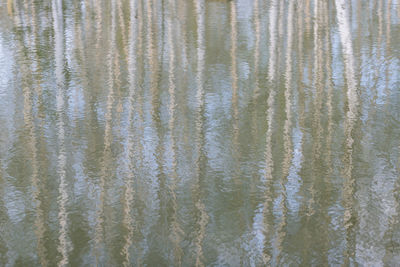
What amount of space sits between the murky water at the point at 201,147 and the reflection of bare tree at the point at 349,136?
2 cm

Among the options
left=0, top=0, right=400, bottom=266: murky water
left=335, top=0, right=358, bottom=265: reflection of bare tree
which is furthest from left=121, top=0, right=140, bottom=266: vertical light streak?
left=335, top=0, right=358, bottom=265: reflection of bare tree

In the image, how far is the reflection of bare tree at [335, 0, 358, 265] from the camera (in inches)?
170

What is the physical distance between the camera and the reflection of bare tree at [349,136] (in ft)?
14.1

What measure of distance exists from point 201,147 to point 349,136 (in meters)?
1.43

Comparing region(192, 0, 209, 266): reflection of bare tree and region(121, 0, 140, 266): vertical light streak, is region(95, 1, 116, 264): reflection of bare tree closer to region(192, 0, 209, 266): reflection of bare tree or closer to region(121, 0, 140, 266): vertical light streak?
region(121, 0, 140, 266): vertical light streak

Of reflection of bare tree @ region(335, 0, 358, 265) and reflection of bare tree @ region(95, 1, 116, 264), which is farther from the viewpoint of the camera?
reflection of bare tree @ region(335, 0, 358, 265)

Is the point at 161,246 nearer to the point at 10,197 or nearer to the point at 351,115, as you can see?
the point at 10,197

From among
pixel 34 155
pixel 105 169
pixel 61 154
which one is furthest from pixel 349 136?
pixel 34 155

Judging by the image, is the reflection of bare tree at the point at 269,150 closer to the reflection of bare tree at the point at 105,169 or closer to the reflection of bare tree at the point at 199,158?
the reflection of bare tree at the point at 199,158

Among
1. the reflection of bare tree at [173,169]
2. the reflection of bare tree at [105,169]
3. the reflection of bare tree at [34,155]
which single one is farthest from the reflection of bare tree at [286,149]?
the reflection of bare tree at [34,155]

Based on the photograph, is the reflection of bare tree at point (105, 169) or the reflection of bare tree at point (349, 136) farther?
the reflection of bare tree at point (349, 136)

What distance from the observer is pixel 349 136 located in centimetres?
622

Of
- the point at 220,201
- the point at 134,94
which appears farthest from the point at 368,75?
the point at 220,201

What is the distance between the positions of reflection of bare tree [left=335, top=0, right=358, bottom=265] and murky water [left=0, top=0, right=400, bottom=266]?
0.7 inches
